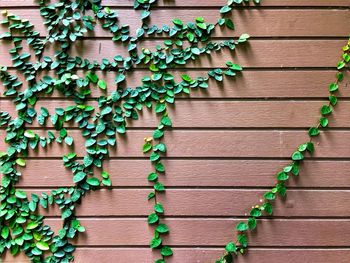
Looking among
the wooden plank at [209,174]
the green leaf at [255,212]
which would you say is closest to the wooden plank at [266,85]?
the wooden plank at [209,174]

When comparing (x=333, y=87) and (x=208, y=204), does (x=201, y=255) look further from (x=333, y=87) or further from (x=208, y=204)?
(x=333, y=87)

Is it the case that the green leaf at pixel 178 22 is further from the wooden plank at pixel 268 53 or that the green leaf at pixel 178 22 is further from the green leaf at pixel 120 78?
the green leaf at pixel 120 78

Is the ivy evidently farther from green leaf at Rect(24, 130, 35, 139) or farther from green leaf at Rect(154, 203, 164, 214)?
green leaf at Rect(24, 130, 35, 139)

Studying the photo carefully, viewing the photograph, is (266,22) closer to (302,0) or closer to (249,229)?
(302,0)

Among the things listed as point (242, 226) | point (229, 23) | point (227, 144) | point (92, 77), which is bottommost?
point (242, 226)

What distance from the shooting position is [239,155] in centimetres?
203

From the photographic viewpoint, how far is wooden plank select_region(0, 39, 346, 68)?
206 cm

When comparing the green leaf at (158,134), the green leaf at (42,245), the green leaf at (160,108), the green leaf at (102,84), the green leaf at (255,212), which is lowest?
the green leaf at (42,245)

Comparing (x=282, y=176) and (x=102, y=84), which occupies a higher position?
(x=102, y=84)

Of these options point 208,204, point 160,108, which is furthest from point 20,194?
point 208,204

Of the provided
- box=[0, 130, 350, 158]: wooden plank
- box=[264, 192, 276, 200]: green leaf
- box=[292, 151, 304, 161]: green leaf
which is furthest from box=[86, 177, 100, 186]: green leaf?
box=[292, 151, 304, 161]: green leaf

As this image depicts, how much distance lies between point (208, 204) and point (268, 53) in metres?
0.87

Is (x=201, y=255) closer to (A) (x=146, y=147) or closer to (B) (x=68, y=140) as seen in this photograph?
(A) (x=146, y=147)

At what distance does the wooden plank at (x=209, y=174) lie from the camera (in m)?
2.02
